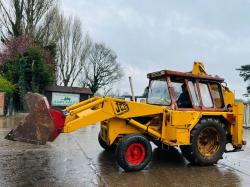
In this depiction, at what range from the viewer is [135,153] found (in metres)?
6.80

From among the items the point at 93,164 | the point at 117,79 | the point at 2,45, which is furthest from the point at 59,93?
the point at 93,164

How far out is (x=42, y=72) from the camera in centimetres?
2922

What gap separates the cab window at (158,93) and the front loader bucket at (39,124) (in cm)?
252

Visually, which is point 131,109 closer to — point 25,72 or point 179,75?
point 179,75

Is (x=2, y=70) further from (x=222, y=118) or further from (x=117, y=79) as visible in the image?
(x=222, y=118)

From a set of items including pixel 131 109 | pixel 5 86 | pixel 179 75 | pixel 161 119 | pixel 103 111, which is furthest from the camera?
pixel 5 86

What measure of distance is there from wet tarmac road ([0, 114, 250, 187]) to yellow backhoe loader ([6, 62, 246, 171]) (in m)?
0.39

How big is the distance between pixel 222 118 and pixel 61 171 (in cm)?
395

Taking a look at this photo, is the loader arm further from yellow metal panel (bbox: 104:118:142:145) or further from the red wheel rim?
the red wheel rim

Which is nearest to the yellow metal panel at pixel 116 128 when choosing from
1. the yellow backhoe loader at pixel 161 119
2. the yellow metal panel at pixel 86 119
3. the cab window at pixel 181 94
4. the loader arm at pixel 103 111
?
the yellow backhoe loader at pixel 161 119

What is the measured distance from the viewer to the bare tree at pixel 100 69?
47125 mm

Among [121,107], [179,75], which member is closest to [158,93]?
[179,75]

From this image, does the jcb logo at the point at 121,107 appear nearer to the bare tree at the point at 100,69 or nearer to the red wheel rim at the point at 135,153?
the red wheel rim at the point at 135,153

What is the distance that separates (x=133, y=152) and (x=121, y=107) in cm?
96
